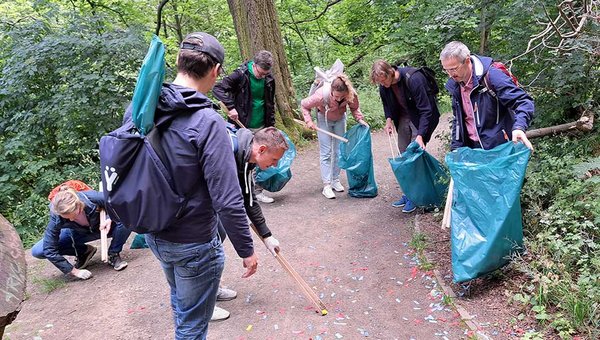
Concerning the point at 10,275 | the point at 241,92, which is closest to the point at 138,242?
the point at 241,92

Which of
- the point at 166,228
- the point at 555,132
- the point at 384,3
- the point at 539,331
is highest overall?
the point at 384,3

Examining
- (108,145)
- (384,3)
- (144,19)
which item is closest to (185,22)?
(144,19)

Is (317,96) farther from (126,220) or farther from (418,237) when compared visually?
(126,220)

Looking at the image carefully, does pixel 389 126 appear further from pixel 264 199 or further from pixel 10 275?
pixel 10 275

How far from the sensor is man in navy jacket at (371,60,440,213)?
4.33 m

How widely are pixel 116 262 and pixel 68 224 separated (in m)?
0.66

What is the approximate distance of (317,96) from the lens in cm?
505

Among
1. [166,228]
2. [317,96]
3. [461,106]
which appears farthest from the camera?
[317,96]

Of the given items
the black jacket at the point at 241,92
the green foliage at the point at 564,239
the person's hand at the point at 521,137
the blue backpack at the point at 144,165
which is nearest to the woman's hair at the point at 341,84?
the black jacket at the point at 241,92

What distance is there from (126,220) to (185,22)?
15.3 metres

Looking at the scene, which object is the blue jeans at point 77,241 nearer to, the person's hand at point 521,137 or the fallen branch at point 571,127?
the person's hand at point 521,137

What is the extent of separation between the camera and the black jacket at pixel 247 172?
217 cm

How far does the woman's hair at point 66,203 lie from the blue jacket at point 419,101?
308 cm

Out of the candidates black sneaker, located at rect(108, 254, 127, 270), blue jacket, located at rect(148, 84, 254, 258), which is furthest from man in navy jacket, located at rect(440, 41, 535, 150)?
black sneaker, located at rect(108, 254, 127, 270)
